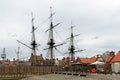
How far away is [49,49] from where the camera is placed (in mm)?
109625

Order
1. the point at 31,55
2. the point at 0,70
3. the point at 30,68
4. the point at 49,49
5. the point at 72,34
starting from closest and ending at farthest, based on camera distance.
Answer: the point at 0,70 < the point at 30,68 < the point at 49,49 < the point at 31,55 < the point at 72,34

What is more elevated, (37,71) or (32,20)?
(32,20)

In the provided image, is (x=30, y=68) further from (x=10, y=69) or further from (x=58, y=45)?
(x=58, y=45)

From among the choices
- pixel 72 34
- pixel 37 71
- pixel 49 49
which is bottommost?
pixel 37 71

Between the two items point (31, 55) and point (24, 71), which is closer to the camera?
point (24, 71)

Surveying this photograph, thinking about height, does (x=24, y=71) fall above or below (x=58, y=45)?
below

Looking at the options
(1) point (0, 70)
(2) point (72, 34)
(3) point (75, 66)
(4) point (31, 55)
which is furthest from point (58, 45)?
(3) point (75, 66)

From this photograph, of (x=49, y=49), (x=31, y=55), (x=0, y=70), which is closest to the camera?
(x=0, y=70)

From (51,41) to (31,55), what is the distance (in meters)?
15.3

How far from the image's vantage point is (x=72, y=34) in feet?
440

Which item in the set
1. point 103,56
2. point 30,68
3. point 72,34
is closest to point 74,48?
point 72,34

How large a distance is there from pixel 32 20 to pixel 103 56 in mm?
40587

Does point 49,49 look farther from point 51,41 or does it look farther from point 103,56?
point 103,56

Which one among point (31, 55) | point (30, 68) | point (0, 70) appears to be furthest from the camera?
point (31, 55)
